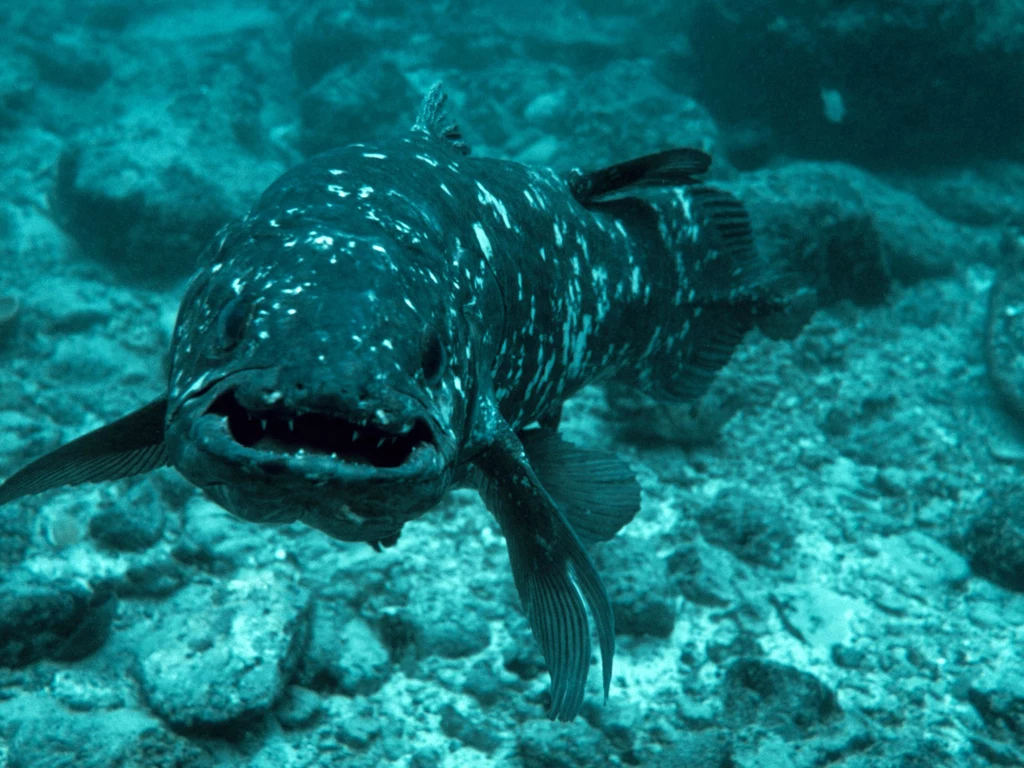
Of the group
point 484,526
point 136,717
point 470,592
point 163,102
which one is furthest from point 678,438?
point 163,102

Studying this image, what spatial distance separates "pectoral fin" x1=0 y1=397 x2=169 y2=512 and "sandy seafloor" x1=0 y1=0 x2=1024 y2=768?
1.54m

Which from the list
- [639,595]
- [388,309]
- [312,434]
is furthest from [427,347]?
[639,595]

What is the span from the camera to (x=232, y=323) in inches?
76.7

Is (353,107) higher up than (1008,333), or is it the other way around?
(353,107)

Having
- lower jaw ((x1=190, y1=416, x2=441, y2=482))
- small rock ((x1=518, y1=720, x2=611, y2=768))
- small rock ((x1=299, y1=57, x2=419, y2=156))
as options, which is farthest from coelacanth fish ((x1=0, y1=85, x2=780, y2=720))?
small rock ((x1=299, y1=57, x2=419, y2=156))

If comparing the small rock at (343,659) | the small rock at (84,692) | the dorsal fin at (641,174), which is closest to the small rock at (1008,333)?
the dorsal fin at (641,174)

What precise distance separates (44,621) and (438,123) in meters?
3.57

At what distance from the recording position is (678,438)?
619cm

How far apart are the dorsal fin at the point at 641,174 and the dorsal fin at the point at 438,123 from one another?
0.69 meters

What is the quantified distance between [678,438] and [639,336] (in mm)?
2116

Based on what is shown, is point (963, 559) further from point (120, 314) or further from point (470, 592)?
point (120, 314)

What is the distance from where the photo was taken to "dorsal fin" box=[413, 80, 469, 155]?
362 cm

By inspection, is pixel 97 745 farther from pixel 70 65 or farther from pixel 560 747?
pixel 70 65

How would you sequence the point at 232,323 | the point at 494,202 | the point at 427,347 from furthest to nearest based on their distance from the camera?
1. the point at 494,202
2. the point at 427,347
3. the point at 232,323
